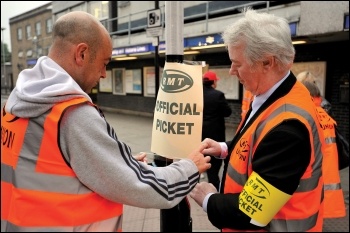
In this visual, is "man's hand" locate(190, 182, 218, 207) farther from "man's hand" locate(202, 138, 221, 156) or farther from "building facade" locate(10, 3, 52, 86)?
"building facade" locate(10, 3, 52, 86)

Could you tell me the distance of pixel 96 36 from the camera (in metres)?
1.34

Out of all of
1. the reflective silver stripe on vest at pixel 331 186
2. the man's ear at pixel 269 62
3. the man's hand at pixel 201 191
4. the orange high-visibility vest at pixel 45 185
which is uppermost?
the man's ear at pixel 269 62

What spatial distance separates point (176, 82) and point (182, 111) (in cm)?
17

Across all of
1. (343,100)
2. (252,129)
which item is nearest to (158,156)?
(252,129)

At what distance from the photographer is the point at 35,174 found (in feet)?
3.96

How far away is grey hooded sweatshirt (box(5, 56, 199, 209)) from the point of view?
3.87ft

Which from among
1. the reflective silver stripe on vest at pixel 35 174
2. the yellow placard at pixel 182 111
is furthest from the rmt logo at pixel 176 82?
the reflective silver stripe on vest at pixel 35 174

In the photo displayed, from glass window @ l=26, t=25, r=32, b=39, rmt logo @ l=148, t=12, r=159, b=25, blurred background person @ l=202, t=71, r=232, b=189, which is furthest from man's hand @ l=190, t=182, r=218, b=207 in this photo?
glass window @ l=26, t=25, r=32, b=39

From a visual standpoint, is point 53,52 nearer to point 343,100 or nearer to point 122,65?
point 343,100

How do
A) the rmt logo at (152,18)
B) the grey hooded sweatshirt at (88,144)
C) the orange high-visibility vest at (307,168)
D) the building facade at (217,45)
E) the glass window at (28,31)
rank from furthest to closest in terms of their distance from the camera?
the glass window at (28,31)
the building facade at (217,45)
the rmt logo at (152,18)
the orange high-visibility vest at (307,168)
the grey hooded sweatshirt at (88,144)

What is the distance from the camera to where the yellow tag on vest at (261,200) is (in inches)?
55.0

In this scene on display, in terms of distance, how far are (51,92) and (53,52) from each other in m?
0.25

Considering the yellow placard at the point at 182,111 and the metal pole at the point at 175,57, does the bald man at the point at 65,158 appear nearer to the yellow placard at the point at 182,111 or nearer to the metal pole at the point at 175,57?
the yellow placard at the point at 182,111

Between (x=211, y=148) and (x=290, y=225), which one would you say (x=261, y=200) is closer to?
(x=290, y=225)
